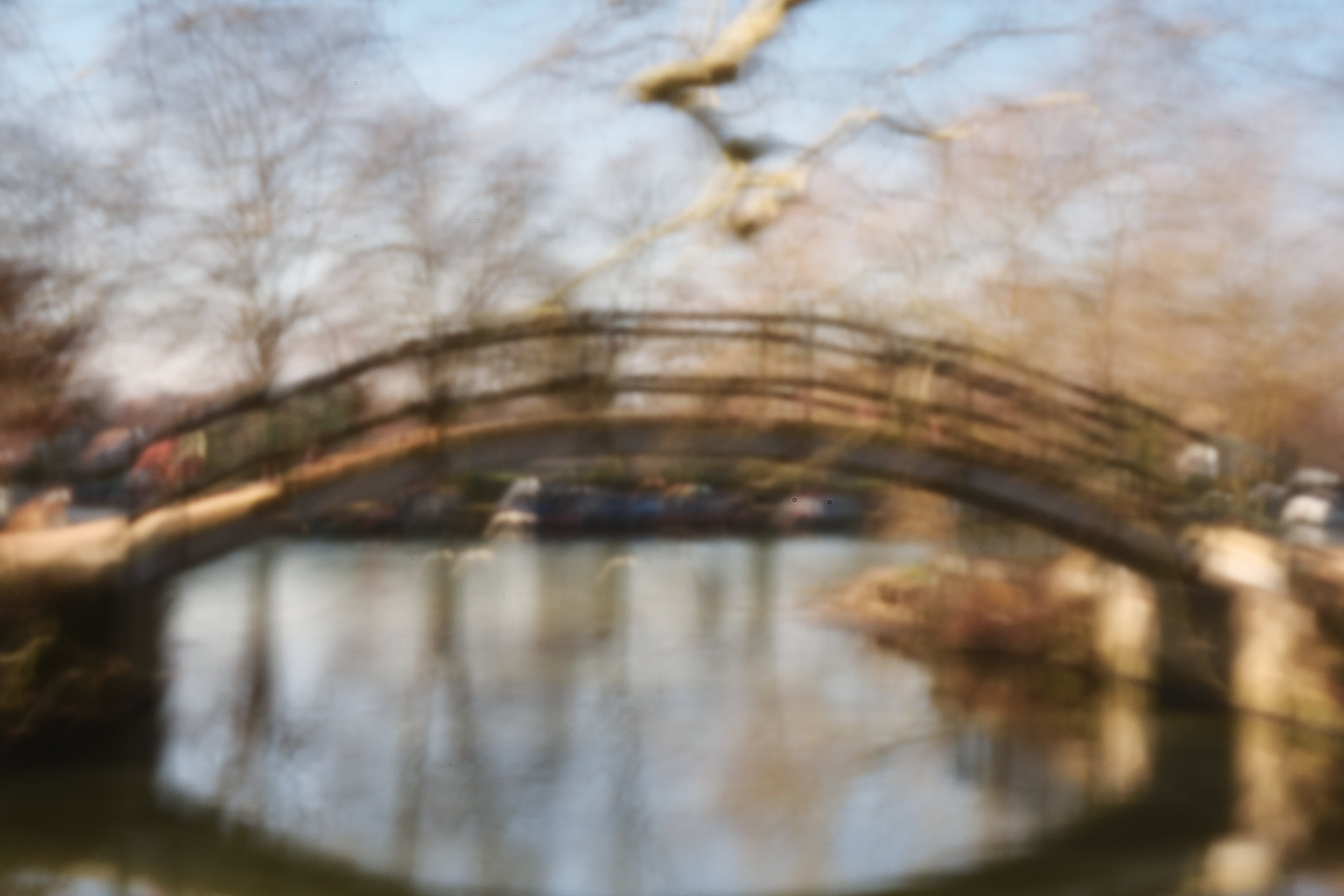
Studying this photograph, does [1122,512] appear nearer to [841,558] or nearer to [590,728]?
[590,728]

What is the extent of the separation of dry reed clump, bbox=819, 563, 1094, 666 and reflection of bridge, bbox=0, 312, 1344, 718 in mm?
1022

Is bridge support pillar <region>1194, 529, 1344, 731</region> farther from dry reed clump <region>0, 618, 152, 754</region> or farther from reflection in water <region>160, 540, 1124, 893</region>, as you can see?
dry reed clump <region>0, 618, 152, 754</region>

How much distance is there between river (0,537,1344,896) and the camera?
594 cm

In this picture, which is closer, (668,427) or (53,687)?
(53,687)

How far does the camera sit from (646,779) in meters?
7.49

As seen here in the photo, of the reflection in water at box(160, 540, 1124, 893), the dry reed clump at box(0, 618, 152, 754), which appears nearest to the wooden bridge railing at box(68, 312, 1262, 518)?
the dry reed clump at box(0, 618, 152, 754)

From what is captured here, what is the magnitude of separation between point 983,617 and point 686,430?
366cm

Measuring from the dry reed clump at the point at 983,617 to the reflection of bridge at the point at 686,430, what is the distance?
1022 mm

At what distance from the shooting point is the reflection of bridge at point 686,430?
25.7ft

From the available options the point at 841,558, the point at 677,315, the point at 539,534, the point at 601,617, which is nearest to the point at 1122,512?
the point at 677,315

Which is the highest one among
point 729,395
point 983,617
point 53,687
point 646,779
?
point 729,395

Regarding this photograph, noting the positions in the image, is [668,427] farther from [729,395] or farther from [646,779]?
[646,779]

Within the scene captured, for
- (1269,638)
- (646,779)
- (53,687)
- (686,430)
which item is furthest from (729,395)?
(53,687)

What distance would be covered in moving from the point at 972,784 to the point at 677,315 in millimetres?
3148
